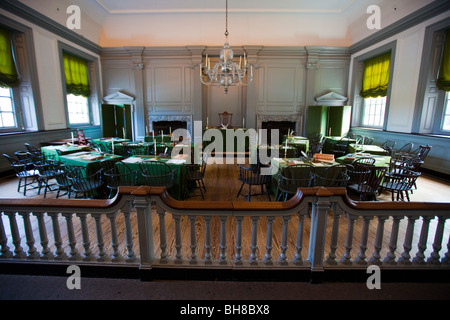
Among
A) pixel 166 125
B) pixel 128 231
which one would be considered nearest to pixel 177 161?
pixel 128 231

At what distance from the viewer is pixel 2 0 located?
16.9ft

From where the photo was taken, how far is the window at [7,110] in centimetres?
570

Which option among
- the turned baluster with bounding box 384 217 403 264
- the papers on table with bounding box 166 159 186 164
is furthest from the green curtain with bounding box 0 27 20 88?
the turned baluster with bounding box 384 217 403 264

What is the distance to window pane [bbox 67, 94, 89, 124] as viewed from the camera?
8.12 m

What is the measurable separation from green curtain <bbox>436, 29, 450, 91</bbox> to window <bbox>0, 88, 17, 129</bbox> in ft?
34.7

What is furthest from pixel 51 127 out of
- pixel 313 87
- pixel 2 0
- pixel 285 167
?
pixel 313 87

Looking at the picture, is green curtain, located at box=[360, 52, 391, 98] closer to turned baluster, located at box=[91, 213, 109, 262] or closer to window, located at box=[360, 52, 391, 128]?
window, located at box=[360, 52, 391, 128]

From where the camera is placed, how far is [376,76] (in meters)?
7.90

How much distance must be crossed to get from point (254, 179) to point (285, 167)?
0.64 meters

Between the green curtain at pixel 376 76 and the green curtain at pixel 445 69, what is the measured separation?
5.63 feet

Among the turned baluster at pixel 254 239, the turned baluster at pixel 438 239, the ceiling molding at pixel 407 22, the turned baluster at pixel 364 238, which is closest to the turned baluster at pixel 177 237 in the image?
the turned baluster at pixel 254 239

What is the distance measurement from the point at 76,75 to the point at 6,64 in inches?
104

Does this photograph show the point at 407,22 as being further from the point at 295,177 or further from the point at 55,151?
the point at 55,151
